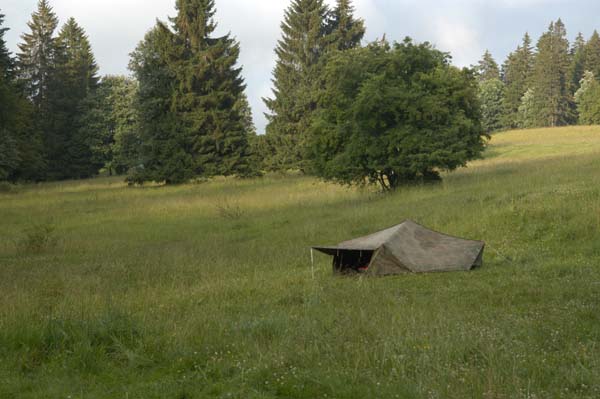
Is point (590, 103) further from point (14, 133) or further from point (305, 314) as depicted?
point (305, 314)

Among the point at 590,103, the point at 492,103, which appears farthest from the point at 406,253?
the point at 492,103

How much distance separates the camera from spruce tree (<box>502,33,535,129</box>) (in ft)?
321

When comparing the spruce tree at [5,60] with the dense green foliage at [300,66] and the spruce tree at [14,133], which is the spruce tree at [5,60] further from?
the dense green foliage at [300,66]

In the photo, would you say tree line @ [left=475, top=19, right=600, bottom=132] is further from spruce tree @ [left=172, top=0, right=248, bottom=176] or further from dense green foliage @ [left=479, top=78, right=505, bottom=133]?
spruce tree @ [left=172, top=0, right=248, bottom=176]

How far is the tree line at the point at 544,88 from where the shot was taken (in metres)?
91.7

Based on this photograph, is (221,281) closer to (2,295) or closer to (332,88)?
(2,295)

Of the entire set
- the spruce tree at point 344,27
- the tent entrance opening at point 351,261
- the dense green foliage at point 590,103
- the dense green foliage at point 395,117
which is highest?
the spruce tree at point 344,27

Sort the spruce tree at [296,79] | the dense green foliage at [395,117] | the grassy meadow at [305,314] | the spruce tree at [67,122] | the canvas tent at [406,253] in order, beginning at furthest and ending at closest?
the spruce tree at [67,122] → the spruce tree at [296,79] → the dense green foliage at [395,117] → the canvas tent at [406,253] → the grassy meadow at [305,314]

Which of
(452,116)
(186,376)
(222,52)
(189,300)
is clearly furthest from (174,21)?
(186,376)

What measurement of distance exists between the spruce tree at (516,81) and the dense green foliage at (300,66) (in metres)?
54.2

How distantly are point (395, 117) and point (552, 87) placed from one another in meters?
78.5

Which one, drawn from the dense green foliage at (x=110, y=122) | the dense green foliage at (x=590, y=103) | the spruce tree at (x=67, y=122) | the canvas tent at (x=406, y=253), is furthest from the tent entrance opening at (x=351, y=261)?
the dense green foliage at (x=590, y=103)

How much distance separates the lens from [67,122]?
57062 millimetres

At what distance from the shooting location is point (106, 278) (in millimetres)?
11219
